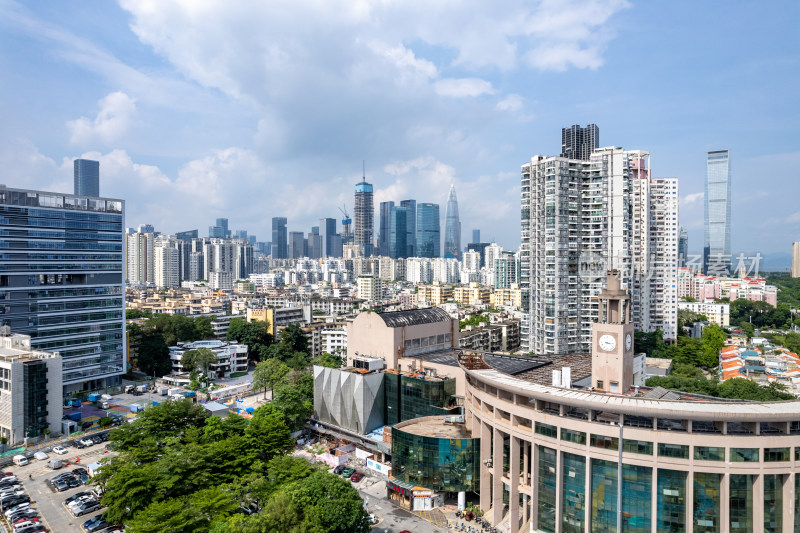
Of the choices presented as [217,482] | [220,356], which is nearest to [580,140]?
[220,356]

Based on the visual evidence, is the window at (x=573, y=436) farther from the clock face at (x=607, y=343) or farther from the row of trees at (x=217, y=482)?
the row of trees at (x=217, y=482)

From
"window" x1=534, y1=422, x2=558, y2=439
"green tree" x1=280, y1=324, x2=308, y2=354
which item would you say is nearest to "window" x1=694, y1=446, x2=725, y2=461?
"window" x1=534, y1=422, x2=558, y2=439

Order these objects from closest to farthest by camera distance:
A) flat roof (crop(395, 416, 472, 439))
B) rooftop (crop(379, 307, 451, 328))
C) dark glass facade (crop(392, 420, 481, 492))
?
dark glass facade (crop(392, 420, 481, 492)), flat roof (crop(395, 416, 472, 439)), rooftop (crop(379, 307, 451, 328))

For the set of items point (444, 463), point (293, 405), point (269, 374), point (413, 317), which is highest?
point (413, 317)

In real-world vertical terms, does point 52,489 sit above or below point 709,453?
below

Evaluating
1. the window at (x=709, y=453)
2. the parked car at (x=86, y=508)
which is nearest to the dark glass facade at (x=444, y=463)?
the window at (x=709, y=453)

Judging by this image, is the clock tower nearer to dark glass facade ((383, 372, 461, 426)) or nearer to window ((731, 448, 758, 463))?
window ((731, 448, 758, 463))

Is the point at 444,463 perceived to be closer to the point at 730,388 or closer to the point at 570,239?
the point at 730,388

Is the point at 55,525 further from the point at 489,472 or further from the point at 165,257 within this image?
the point at 165,257
